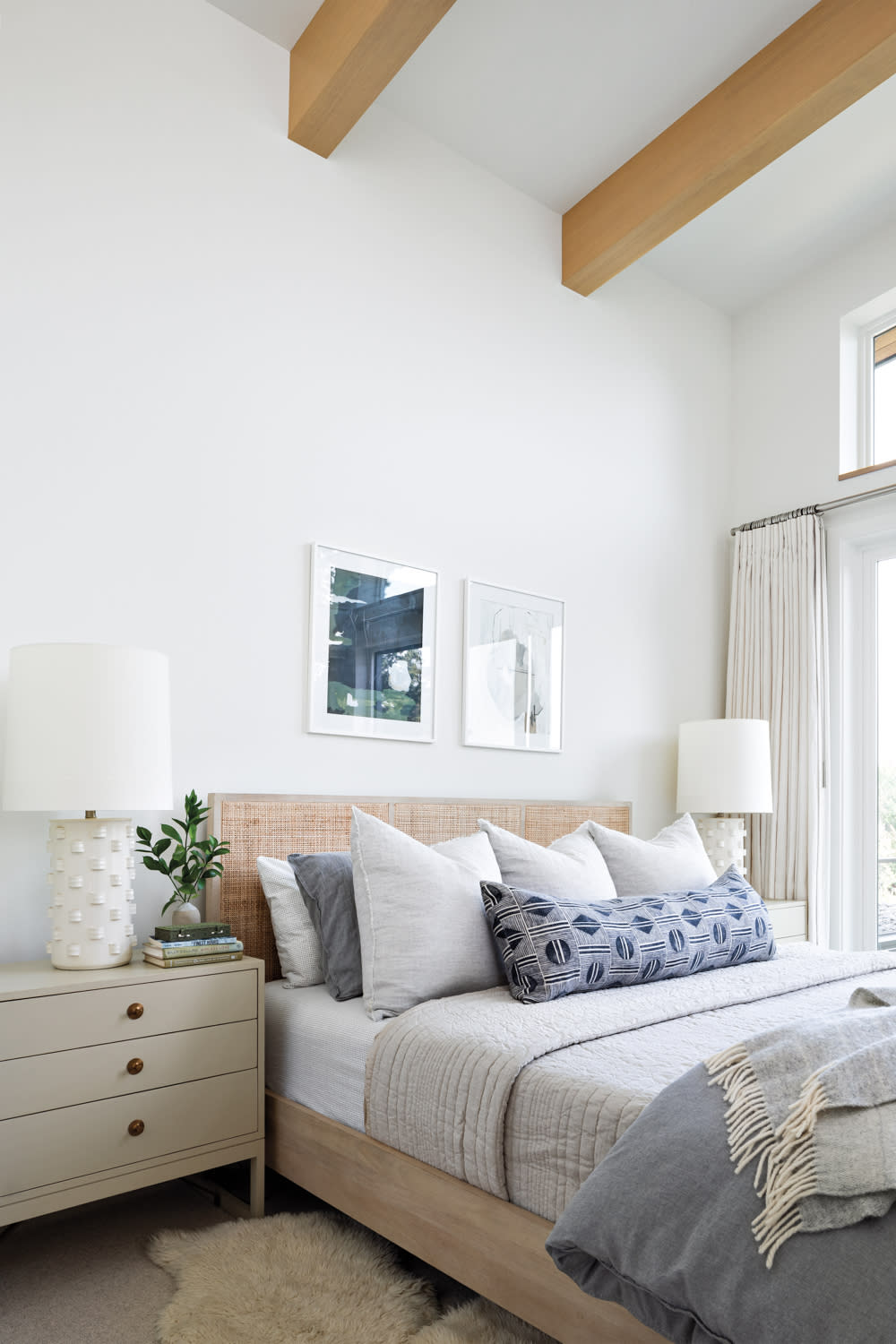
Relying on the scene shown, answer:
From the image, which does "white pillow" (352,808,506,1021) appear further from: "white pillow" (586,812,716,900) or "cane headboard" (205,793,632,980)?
"white pillow" (586,812,716,900)

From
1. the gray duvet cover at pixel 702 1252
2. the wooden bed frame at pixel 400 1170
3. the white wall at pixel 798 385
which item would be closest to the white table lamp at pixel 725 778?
the wooden bed frame at pixel 400 1170

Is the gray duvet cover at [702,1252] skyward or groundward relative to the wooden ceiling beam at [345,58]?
groundward

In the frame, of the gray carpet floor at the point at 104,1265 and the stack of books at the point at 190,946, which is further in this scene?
the stack of books at the point at 190,946

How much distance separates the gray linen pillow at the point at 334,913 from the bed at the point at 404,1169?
0.64ft

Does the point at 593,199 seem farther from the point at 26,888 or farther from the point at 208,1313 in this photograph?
the point at 208,1313

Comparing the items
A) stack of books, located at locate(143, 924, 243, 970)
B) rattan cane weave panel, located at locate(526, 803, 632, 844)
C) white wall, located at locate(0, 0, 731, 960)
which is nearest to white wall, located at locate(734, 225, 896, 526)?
white wall, located at locate(0, 0, 731, 960)

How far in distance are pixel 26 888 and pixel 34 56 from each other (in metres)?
2.10

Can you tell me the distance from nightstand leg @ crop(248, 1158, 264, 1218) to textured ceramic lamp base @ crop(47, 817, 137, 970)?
0.57 metres

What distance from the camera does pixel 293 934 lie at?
246 cm

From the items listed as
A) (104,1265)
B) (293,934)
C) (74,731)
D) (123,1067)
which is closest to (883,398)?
(293,934)

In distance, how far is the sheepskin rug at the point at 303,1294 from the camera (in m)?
1.74

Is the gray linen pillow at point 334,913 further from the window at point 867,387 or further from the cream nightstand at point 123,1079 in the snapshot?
the window at point 867,387

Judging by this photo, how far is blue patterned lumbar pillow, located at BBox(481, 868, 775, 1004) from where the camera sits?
2119 millimetres

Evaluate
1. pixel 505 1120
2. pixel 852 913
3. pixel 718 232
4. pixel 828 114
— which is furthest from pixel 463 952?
pixel 718 232
